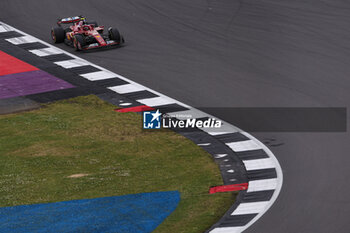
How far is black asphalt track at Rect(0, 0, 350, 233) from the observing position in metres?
21.0

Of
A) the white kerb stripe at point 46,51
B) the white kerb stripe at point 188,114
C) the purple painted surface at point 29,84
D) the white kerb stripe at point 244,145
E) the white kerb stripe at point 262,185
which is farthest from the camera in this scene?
the white kerb stripe at point 46,51

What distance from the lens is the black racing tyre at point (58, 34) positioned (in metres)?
37.3

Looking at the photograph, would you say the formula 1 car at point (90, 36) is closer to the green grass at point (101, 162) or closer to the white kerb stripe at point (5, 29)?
the white kerb stripe at point (5, 29)

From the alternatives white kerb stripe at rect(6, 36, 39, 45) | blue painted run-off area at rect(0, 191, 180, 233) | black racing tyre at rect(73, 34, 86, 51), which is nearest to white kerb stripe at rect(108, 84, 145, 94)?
black racing tyre at rect(73, 34, 86, 51)

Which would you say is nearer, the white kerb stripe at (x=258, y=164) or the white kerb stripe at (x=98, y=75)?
the white kerb stripe at (x=258, y=164)

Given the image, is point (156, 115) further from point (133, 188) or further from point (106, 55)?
point (106, 55)

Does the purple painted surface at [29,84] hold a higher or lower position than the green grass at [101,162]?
higher

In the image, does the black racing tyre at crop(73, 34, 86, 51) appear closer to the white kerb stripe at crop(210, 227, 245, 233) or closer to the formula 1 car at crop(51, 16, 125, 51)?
the formula 1 car at crop(51, 16, 125, 51)

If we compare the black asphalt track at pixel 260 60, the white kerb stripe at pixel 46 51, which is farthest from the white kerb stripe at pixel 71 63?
the white kerb stripe at pixel 46 51

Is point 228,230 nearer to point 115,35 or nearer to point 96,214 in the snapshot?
point 96,214

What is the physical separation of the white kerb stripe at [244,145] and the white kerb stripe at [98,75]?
959cm

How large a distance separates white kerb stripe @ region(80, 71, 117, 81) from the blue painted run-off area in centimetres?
1209

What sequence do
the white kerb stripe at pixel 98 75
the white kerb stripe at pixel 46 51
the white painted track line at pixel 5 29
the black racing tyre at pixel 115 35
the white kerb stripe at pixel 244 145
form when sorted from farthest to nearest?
the white painted track line at pixel 5 29
the white kerb stripe at pixel 46 51
the black racing tyre at pixel 115 35
the white kerb stripe at pixel 98 75
the white kerb stripe at pixel 244 145

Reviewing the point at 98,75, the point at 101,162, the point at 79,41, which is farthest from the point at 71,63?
the point at 101,162
